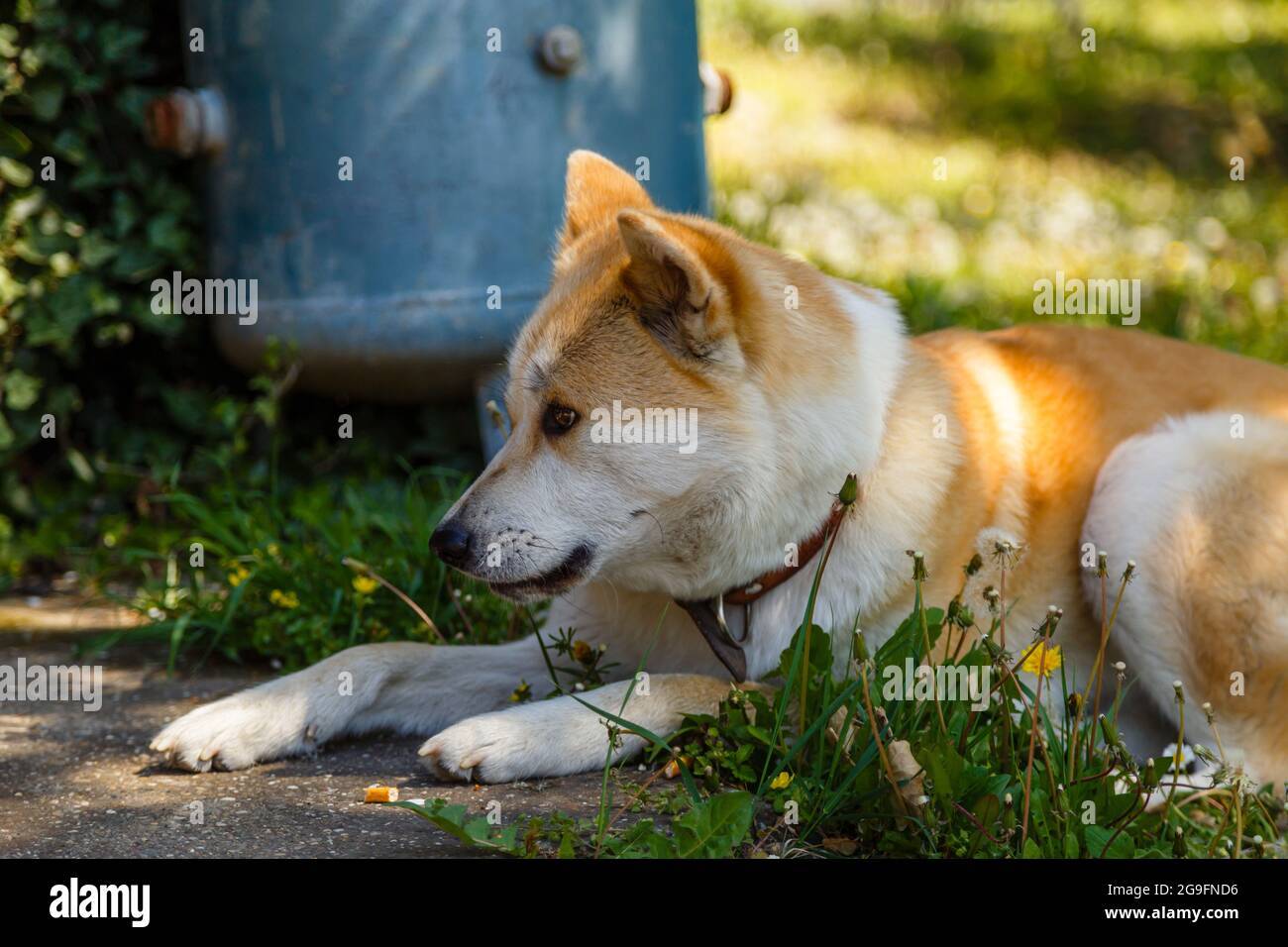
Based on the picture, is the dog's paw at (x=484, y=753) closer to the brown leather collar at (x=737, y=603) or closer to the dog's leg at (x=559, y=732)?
the dog's leg at (x=559, y=732)

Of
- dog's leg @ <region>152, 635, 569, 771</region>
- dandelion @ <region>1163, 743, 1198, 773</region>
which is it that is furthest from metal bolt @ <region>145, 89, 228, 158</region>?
dandelion @ <region>1163, 743, 1198, 773</region>

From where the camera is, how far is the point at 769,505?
3152mm

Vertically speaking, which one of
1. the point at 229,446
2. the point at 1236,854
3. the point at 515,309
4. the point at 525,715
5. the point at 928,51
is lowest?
the point at 1236,854

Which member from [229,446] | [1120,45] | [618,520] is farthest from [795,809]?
[1120,45]

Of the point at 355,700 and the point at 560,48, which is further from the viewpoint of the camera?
the point at 560,48

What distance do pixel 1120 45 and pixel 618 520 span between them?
1109cm

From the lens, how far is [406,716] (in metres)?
3.54

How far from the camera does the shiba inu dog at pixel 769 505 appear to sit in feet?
10.2

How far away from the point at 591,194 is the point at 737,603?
46.9 inches

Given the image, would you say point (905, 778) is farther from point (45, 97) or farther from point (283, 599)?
point (45, 97)

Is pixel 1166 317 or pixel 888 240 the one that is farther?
pixel 888 240

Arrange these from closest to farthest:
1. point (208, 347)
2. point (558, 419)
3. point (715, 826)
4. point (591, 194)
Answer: point (715, 826) → point (558, 419) → point (591, 194) → point (208, 347)

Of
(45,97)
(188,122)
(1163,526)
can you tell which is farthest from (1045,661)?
(45,97)
